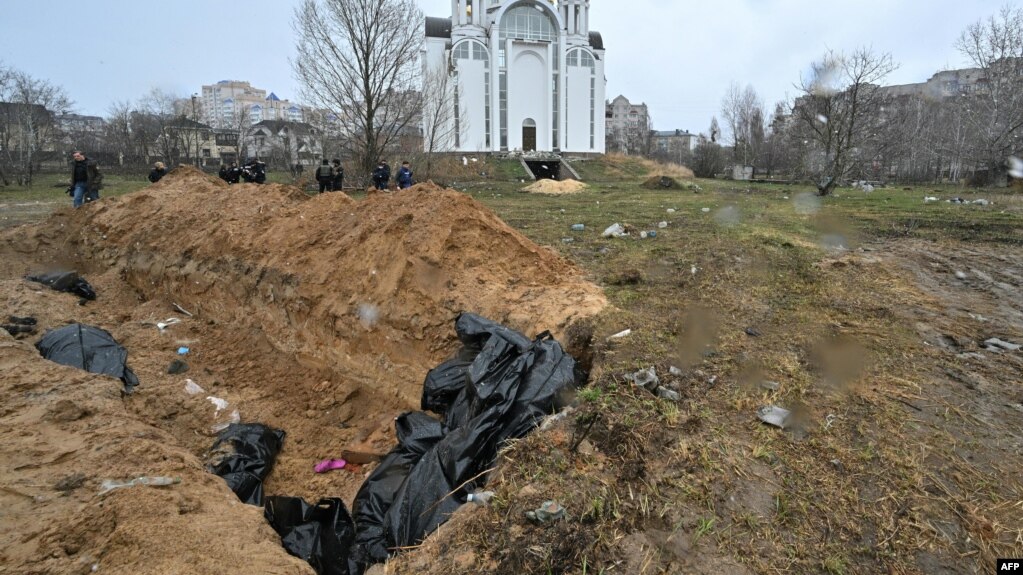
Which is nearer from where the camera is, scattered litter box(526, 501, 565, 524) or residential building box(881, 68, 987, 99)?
scattered litter box(526, 501, 565, 524)

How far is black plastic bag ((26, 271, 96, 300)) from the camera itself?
284 inches

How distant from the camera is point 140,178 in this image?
2770cm

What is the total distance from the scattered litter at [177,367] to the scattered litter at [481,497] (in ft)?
15.1

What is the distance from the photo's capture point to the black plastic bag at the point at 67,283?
284 inches

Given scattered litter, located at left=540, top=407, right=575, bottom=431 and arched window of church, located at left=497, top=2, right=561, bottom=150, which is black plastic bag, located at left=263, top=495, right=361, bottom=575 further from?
arched window of church, located at left=497, top=2, right=561, bottom=150

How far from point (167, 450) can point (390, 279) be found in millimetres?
2646

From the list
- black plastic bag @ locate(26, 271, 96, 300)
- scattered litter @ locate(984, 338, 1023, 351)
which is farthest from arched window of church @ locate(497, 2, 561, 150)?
scattered litter @ locate(984, 338, 1023, 351)

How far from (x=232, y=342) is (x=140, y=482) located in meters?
3.67

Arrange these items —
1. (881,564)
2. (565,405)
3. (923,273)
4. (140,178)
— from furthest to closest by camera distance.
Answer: (140,178), (923,273), (565,405), (881,564)

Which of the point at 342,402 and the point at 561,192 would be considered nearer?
the point at 342,402

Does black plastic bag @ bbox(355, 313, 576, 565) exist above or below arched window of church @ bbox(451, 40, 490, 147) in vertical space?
below

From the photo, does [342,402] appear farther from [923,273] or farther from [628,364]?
[923,273]

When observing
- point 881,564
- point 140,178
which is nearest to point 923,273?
point 881,564

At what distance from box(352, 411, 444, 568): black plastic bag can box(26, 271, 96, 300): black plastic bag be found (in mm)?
6294
